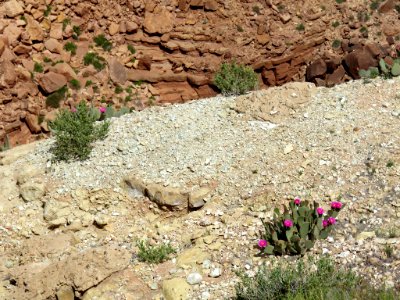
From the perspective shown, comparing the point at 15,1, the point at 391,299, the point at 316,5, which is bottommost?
the point at 316,5

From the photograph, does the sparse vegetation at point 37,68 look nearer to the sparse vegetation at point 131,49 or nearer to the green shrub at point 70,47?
the green shrub at point 70,47

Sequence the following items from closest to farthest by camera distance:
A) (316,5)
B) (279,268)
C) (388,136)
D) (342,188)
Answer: (279,268)
(342,188)
(388,136)
(316,5)

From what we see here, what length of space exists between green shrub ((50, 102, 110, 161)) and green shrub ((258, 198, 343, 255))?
4.67m

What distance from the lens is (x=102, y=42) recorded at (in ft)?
67.7

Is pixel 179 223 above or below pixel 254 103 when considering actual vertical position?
below

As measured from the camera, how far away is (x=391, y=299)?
18.9 ft

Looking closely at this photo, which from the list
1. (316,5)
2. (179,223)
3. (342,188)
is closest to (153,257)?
(179,223)

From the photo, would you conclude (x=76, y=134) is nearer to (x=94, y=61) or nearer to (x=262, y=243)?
(x=262, y=243)

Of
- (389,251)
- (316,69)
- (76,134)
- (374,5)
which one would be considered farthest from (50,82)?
(374,5)

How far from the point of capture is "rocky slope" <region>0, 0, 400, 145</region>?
59.5 feet

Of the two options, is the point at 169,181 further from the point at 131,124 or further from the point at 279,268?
the point at 279,268

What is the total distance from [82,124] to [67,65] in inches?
321

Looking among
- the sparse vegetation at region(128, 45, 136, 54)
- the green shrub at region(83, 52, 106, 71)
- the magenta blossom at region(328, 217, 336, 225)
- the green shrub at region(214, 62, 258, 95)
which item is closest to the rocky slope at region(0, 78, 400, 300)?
the magenta blossom at region(328, 217, 336, 225)

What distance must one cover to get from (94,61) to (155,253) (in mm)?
12852
